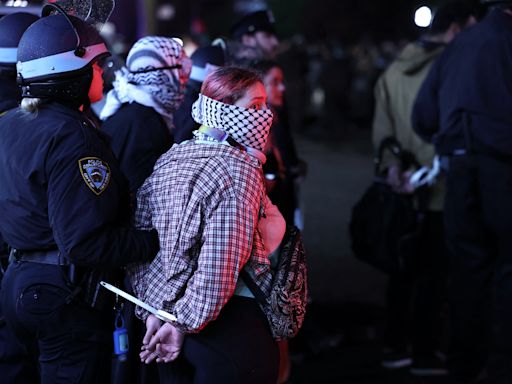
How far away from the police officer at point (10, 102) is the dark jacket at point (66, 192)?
74 centimetres

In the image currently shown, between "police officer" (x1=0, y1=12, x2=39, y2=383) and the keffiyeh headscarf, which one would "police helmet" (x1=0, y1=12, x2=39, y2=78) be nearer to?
"police officer" (x1=0, y1=12, x2=39, y2=383)

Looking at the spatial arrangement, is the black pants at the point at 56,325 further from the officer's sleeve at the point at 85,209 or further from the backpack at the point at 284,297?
the backpack at the point at 284,297

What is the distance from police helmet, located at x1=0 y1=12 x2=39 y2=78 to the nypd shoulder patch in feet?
4.31

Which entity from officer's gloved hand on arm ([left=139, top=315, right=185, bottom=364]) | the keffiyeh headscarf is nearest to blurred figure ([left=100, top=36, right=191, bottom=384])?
the keffiyeh headscarf

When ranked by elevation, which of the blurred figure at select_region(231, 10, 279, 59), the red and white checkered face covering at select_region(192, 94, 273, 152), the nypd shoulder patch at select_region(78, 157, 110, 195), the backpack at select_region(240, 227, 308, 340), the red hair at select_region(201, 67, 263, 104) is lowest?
the backpack at select_region(240, 227, 308, 340)

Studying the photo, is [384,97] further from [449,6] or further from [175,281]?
[175,281]

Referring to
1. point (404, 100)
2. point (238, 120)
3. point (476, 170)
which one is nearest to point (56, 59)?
point (238, 120)

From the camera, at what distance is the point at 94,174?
3070mm

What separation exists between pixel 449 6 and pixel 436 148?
1.09 metres

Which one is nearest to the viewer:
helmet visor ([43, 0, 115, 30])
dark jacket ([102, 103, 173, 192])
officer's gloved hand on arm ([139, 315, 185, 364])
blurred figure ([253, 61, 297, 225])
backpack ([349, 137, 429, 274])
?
officer's gloved hand on arm ([139, 315, 185, 364])

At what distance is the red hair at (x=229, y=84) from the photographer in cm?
314

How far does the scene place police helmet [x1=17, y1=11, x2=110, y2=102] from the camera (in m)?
3.22

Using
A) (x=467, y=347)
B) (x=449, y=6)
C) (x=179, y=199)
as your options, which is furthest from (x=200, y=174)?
(x=449, y=6)

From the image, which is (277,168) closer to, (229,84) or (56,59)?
(229,84)
